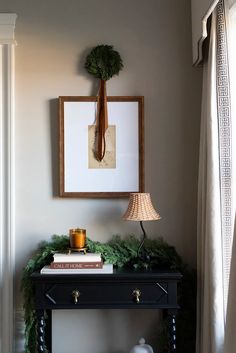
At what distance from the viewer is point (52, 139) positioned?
8.07ft

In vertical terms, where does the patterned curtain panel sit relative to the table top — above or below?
above

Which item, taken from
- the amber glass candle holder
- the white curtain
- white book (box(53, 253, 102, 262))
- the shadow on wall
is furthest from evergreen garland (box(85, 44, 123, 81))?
white book (box(53, 253, 102, 262))

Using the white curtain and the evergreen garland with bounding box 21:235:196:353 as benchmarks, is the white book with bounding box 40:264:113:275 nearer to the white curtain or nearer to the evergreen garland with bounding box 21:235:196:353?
the evergreen garland with bounding box 21:235:196:353

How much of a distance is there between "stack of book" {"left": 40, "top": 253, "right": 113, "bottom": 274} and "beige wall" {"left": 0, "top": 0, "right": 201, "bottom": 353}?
1.12ft

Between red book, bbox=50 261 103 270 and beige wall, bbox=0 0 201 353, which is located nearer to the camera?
red book, bbox=50 261 103 270

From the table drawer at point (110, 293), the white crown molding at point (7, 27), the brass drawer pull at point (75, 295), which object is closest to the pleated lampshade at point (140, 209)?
the table drawer at point (110, 293)

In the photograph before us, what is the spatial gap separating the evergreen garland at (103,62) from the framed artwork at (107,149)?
15 cm

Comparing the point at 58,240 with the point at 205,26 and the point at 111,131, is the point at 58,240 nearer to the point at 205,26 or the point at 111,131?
the point at 111,131

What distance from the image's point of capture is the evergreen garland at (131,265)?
2.23 meters

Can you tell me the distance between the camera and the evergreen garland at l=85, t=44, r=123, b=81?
2.40m

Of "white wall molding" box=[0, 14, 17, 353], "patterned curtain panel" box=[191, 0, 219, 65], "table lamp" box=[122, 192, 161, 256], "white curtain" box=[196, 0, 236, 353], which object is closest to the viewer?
"white curtain" box=[196, 0, 236, 353]

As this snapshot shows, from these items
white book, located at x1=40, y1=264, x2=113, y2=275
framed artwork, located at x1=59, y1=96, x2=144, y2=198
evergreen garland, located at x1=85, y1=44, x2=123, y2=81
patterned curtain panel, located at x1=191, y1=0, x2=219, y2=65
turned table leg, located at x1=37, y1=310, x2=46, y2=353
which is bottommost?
turned table leg, located at x1=37, y1=310, x2=46, y2=353

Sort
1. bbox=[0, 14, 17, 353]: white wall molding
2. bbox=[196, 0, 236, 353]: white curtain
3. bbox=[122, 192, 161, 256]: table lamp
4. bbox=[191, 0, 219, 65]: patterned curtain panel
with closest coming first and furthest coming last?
1. bbox=[196, 0, 236, 353]: white curtain
2. bbox=[191, 0, 219, 65]: patterned curtain panel
3. bbox=[122, 192, 161, 256]: table lamp
4. bbox=[0, 14, 17, 353]: white wall molding

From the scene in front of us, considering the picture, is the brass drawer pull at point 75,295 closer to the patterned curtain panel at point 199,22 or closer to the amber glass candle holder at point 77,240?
the amber glass candle holder at point 77,240
